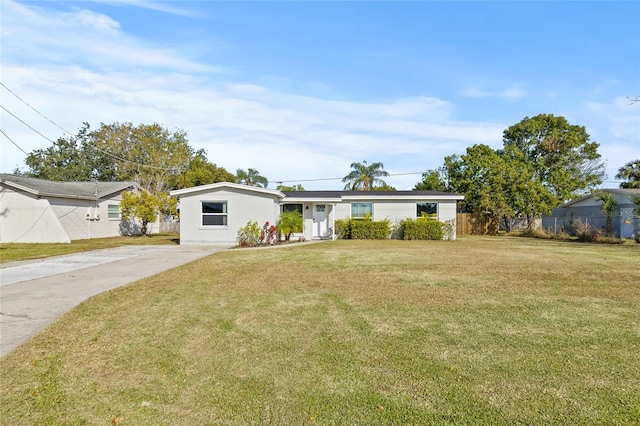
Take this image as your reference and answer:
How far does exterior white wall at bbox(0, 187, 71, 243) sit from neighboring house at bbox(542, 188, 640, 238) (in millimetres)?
31886

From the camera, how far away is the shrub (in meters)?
17.8

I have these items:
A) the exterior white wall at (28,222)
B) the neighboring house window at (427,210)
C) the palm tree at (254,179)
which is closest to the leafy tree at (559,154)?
the neighboring house window at (427,210)

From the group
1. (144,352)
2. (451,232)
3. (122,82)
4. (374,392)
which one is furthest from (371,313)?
(451,232)

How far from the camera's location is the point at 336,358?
12.4 feet

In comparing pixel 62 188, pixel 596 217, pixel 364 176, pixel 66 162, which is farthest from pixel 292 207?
pixel 66 162

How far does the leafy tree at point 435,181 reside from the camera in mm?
34656

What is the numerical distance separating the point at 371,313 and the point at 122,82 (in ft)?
50.9

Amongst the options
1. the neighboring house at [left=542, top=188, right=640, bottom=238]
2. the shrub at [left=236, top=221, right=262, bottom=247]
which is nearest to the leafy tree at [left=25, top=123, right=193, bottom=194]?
the shrub at [left=236, top=221, right=262, bottom=247]

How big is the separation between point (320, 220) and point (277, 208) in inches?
129

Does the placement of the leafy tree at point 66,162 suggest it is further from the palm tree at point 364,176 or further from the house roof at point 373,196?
the house roof at point 373,196

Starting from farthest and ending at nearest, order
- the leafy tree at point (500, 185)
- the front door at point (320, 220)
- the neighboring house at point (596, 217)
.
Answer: the leafy tree at point (500, 185) < the front door at point (320, 220) < the neighboring house at point (596, 217)

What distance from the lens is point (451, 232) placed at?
22.2 m

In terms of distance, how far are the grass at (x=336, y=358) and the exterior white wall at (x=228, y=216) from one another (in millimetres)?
10875

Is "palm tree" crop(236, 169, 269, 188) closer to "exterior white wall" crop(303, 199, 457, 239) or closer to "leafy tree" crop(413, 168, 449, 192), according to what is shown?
"leafy tree" crop(413, 168, 449, 192)
